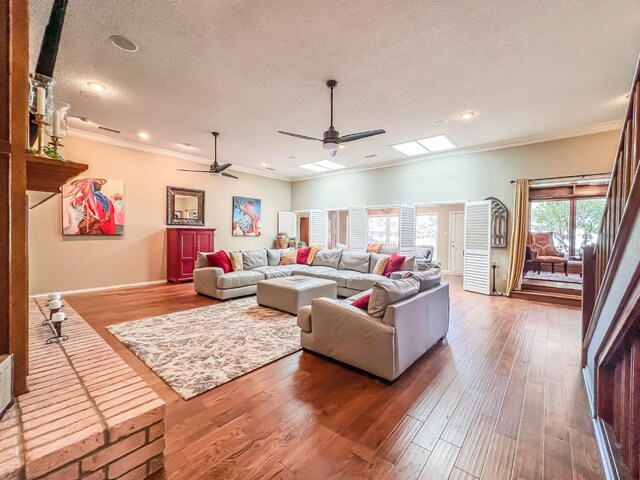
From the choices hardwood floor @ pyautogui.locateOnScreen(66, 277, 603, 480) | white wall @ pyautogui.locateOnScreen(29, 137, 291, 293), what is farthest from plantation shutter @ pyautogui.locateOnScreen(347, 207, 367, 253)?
hardwood floor @ pyautogui.locateOnScreen(66, 277, 603, 480)

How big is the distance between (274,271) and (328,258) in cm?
135

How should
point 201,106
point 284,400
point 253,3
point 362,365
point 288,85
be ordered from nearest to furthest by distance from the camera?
point 284,400 → point 253,3 → point 362,365 → point 288,85 → point 201,106

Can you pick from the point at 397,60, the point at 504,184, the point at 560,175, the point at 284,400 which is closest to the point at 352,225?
the point at 504,184

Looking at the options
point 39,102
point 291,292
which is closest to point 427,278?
point 291,292

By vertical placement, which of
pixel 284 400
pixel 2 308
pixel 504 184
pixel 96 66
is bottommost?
pixel 284 400

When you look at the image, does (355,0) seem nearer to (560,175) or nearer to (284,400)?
(284,400)

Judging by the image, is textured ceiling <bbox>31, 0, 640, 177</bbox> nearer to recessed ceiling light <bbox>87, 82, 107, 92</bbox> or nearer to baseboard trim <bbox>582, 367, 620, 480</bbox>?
recessed ceiling light <bbox>87, 82, 107, 92</bbox>

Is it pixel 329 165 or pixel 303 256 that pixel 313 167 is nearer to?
pixel 329 165

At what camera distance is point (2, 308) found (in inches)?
43.3

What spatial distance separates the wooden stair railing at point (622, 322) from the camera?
1.07 m

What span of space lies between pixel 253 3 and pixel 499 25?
211 cm

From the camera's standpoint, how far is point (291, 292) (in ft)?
13.2

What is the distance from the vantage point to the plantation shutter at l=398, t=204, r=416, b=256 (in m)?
6.79

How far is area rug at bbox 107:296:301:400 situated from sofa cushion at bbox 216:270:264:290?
0.62m
